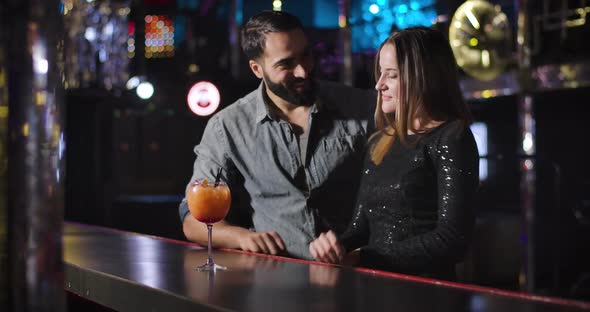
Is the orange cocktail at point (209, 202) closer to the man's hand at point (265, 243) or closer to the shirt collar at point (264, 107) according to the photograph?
the man's hand at point (265, 243)

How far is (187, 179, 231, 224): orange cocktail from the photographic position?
1.95 m

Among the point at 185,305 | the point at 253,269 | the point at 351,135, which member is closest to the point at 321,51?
the point at 351,135

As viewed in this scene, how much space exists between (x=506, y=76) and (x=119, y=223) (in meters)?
3.04

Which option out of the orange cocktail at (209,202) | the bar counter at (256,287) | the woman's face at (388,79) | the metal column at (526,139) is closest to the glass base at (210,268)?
the bar counter at (256,287)

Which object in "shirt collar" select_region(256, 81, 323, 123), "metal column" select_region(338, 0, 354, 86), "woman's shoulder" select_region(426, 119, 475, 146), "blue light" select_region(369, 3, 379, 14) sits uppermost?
"blue light" select_region(369, 3, 379, 14)

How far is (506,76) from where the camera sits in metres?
5.15

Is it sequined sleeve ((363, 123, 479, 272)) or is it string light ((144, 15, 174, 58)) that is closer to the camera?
sequined sleeve ((363, 123, 479, 272))

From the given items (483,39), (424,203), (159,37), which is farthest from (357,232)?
(159,37)

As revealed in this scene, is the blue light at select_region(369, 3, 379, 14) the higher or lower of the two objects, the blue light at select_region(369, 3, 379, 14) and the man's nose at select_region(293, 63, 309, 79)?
the higher

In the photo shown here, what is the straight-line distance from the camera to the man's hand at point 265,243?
2.05m

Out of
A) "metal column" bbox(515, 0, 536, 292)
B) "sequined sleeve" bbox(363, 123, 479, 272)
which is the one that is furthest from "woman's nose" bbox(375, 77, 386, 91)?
"metal column" bbox(515, 0, 536, 292)

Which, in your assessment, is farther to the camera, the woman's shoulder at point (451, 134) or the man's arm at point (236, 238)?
the man's arm at point (236, 238)

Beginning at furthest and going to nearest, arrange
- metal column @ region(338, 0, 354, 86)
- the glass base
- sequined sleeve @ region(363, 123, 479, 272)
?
metal column @ region(338, 0, 354, 86)
sequined sleeve @ region(363, 123, 479, 272)
the glass base

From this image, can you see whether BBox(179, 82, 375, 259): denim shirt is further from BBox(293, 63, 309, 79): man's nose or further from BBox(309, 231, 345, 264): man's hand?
BBox(309, 231, 345, 264): man's hand
